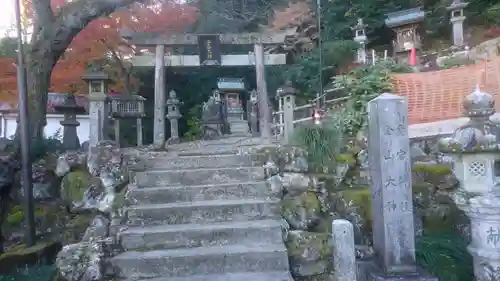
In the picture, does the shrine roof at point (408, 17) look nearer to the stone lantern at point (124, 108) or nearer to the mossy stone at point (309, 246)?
the stone lantern at point (124, 108)

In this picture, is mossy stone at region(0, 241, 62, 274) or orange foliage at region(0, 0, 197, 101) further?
orange foliage at region(0, 0, 197, 101)

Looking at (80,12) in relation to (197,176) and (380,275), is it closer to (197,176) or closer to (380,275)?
(197,176)

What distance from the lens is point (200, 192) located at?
5.63 meters

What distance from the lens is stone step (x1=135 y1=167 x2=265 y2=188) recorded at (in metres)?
5.89

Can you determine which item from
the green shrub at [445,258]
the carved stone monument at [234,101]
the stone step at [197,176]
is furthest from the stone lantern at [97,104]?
the carved stone monument at [234,101]

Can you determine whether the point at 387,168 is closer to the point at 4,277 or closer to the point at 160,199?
the point at 160,199

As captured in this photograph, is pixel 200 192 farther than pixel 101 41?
No

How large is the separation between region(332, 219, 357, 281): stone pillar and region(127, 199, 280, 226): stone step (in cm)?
143

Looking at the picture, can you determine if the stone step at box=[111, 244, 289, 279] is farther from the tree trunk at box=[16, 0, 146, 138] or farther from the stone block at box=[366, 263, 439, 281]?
the tree trunk at box=[16, 0, 146, 138]

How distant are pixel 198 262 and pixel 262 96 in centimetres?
662

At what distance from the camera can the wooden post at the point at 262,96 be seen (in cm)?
1012

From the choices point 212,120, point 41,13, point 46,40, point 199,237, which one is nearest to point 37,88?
point 46,40

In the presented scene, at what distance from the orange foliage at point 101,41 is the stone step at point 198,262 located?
27.0 ft

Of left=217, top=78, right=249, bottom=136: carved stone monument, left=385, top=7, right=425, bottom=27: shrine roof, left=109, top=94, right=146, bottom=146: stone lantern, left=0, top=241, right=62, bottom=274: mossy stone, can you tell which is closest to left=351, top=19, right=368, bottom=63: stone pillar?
left=385, top=7, right=425, bottom=27: shrine roof
